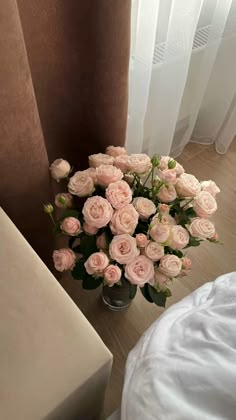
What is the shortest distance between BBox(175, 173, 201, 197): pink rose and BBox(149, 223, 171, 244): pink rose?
11cm

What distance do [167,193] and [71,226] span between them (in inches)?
8.8

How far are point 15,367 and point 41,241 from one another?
51 cm

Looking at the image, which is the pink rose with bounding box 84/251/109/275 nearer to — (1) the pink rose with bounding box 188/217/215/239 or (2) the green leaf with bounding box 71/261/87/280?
(2) the green leaf with bounding box 71/261/87/280

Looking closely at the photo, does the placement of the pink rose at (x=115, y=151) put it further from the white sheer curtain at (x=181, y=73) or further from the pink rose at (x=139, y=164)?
the white sheer curtain at (x=181, y=73)

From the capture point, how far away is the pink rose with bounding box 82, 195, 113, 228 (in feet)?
2.55

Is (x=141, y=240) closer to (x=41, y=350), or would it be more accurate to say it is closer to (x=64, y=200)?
(x=64, y=200)

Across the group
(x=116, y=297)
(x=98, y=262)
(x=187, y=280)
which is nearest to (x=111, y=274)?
(x=98, y=262)

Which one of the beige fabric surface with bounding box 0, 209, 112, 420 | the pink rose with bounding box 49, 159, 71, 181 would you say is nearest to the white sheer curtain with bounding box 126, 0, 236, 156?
the pink rose with bounding box 49, 159, 71, 181

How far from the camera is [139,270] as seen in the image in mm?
803

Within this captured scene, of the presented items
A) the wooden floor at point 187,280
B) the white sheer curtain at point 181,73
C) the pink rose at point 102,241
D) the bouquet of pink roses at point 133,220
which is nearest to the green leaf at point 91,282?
the bouquet of pink roses at point 133,220

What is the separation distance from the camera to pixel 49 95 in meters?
0.87

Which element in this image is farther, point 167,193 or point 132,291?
point 132,291

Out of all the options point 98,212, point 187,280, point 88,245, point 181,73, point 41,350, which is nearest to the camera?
point 41,350

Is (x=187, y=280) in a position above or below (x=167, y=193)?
below
